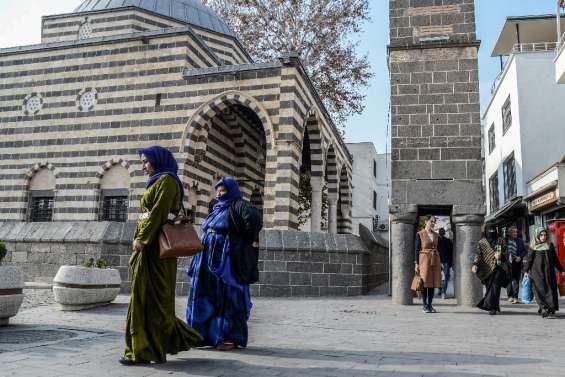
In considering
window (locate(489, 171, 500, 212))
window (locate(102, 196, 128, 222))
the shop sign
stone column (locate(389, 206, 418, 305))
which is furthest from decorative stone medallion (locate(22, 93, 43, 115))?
window (locate(489, 171, 500, 212))

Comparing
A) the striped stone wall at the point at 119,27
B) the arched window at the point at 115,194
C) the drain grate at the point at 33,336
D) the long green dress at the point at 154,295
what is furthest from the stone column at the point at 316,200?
the long green dress at the point at 154,295

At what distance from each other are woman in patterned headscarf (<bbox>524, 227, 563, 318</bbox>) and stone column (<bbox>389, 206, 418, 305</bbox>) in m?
2.11

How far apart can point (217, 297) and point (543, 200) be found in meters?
15.8

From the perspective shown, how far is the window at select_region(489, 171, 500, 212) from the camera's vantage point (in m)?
25.1

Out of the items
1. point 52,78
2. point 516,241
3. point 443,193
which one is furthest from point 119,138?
point 516,241

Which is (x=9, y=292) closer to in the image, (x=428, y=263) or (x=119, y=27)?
(x=428, y=263)

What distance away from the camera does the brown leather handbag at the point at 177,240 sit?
12.9ft

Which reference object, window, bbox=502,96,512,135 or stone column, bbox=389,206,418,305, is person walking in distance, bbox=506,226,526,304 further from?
window, bbox=502,96,512,135

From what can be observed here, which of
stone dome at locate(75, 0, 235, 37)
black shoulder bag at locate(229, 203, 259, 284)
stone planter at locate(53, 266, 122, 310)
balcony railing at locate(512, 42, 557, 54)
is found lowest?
stone planter at locate(53, 266, 122, 310)

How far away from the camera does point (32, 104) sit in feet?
55.9

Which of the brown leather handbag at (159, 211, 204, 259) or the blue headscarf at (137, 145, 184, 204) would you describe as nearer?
the brown leather handbag at (159, 211, 204, 259)

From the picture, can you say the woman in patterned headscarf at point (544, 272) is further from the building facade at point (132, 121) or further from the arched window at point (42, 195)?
the arched window at point (42, 195)

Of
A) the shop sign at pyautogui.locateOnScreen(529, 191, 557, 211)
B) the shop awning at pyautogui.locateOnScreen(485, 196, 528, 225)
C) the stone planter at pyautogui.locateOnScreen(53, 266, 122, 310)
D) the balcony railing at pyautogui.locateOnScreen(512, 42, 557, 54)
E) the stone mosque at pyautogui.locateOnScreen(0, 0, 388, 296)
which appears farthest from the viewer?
the balcony railing at pyautogui.locateOnScreen(512, 42, 557, 54)

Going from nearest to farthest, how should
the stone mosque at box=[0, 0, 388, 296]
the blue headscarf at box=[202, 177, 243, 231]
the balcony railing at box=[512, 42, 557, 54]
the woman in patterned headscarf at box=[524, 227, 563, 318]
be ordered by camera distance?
the blue headscarf at box=[202, 177, 243, 231], the woman in patterned headscarf at box=[524, 227, 563, 318], the stone mosque at box=[0, 0, 388, 296], the balcony railing at box=[512, 42, 557, 54]
